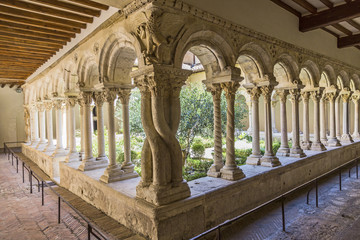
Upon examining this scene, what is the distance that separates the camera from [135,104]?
27.5 ft

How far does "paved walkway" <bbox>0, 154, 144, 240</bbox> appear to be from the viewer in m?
3.40

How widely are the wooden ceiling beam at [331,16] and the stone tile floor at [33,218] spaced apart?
617 centimetres

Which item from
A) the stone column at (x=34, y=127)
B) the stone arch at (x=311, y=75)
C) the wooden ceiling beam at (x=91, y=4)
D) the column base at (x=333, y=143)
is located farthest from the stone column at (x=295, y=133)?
the stone column at (x=34, y=127)

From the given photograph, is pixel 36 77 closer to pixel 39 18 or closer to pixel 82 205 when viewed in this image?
pixel 39 18

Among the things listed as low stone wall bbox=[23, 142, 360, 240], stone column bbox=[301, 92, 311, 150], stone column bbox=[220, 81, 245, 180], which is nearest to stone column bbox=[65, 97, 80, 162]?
low stone wall bbox=[23, 142, 360, 240]

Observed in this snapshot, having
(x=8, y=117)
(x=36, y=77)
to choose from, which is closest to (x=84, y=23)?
(x=36, y=77)

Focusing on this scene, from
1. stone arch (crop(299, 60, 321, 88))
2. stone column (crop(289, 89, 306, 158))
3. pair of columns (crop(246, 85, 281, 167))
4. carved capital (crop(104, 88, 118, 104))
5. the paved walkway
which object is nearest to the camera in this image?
the paved walkway

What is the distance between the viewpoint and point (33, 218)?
405 centimetres

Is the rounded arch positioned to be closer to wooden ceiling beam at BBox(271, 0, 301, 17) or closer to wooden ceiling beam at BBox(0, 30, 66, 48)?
wooden ceiling beam at BBox(271, 0, 301, 17)

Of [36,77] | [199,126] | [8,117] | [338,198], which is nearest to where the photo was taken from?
[338,198]

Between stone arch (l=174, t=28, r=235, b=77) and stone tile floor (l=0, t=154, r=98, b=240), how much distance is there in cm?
297

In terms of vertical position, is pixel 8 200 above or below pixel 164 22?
below

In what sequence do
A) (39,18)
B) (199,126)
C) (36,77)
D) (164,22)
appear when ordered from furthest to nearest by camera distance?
(36,77)
(199,126)
(39,18)
(164,22)

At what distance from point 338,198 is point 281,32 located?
3.55m
